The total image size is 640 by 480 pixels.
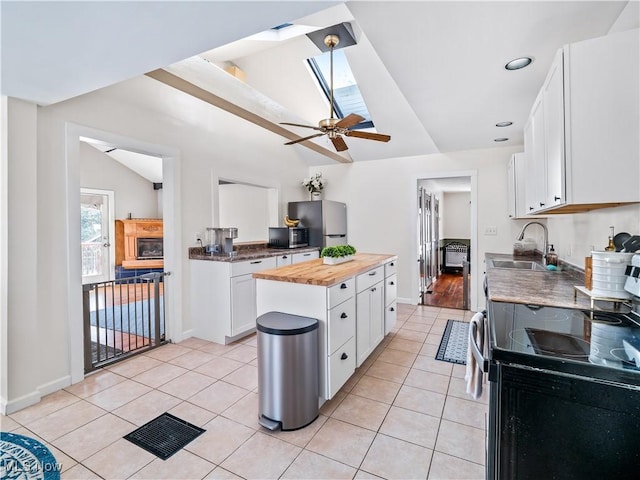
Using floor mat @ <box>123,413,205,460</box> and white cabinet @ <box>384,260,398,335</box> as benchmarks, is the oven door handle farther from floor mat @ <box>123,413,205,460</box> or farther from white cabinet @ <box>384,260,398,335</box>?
floor mat @ <box>123,413,205,460</box>

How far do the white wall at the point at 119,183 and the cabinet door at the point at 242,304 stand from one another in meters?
4.54

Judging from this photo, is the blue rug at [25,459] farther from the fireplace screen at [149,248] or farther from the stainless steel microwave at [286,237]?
the fireplace screen at [149,248]

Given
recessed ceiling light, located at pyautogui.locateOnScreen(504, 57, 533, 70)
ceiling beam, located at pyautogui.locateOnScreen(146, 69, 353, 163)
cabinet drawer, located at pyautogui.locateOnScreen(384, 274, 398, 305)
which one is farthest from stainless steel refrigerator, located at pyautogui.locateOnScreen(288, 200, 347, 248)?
recessed ceiling light, located at pyautogui.locateOnScreen(504, 57, 533, 70)

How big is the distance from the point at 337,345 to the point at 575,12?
7.79 feet

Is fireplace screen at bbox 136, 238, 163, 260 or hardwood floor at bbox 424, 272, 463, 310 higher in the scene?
fireplace screen at bbox 136, 238, 163, 260

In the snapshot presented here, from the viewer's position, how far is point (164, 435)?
6.30ft

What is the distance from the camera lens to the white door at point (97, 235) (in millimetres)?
6648

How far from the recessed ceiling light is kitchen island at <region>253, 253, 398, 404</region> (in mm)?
1777

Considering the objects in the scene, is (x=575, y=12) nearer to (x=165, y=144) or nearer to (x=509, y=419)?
(x=509, y=419)

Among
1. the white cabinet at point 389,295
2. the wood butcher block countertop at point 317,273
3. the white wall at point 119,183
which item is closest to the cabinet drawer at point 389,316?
the white cabinet at point 389,295

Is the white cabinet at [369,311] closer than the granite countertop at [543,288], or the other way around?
the granite countertop at [543,288]

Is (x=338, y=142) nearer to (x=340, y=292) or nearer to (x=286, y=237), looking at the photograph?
(x=340, y=292)

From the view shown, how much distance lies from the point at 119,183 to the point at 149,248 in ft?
5.28

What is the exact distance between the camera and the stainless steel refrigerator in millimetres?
4996
